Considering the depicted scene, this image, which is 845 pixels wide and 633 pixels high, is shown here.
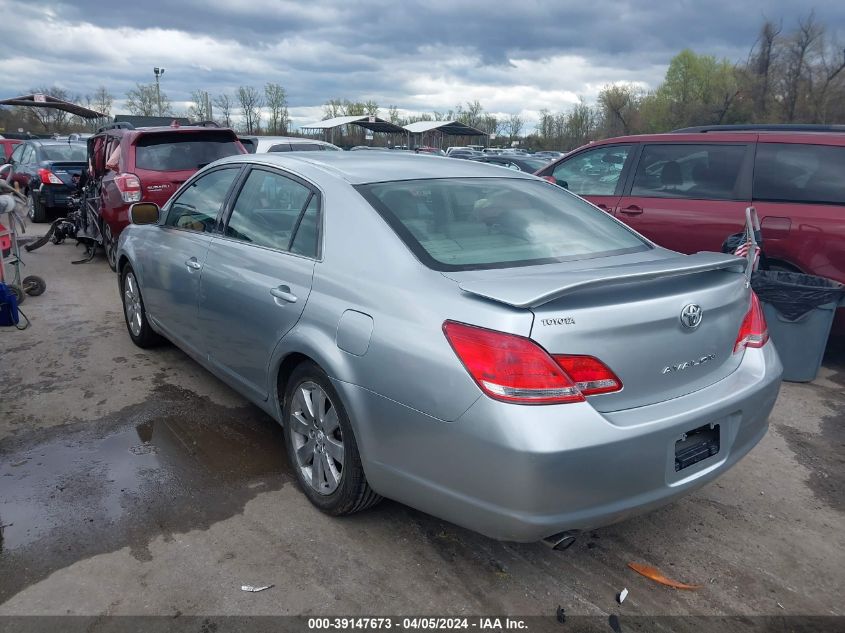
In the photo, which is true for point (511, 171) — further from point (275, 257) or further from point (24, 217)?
point (24, 217)

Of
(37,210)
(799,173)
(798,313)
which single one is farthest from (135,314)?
(37,210)

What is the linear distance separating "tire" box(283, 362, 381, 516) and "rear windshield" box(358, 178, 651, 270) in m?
0.76

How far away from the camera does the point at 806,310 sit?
195 inches

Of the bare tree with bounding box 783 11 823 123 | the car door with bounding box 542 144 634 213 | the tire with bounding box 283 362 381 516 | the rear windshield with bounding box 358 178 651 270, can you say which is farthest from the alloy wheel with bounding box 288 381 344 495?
the bare tree with bounding box 783 11 823 123

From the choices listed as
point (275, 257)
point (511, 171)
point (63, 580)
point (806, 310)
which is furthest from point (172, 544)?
point (806, 310)

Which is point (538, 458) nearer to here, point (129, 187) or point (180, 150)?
point (129, 187)

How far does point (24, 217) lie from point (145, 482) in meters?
3.46

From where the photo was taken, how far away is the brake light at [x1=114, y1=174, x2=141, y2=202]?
7828 millimetres

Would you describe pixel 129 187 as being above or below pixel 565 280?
below

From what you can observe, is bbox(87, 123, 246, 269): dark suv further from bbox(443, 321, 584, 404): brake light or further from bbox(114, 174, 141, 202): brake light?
bbox(443, 321, 584, 404): brake light

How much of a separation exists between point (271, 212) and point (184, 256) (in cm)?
97

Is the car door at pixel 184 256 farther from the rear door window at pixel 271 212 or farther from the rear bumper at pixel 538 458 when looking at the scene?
the rear bumper at pixel 538 458

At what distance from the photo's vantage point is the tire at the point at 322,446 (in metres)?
2.87

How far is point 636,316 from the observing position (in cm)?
239
